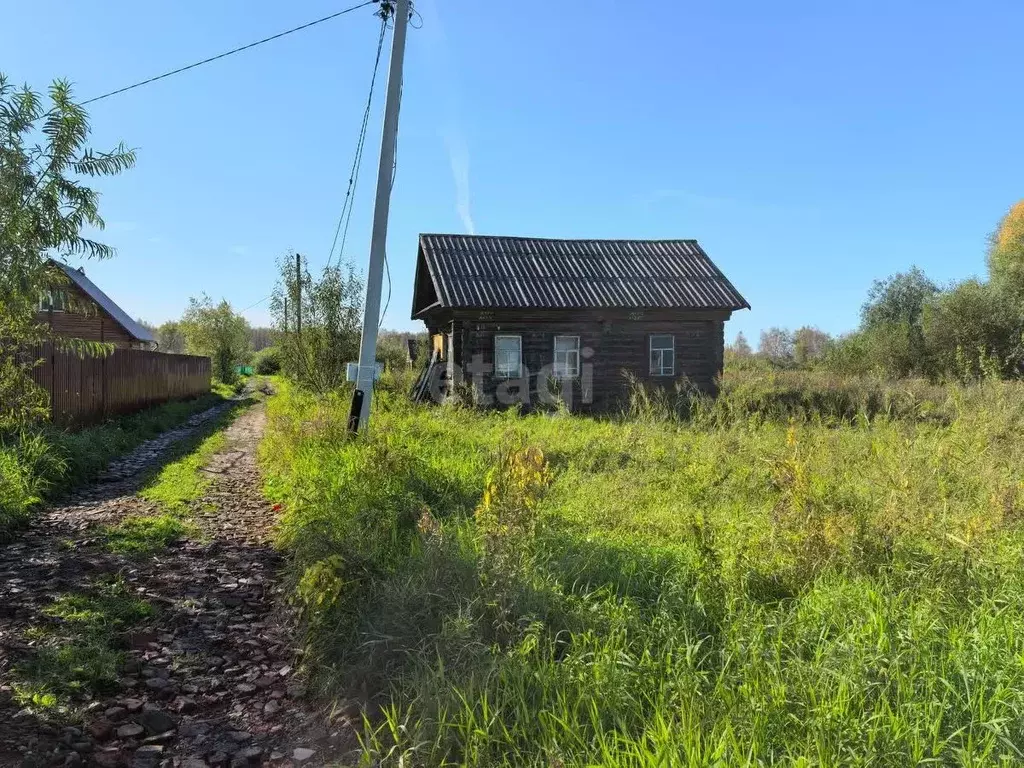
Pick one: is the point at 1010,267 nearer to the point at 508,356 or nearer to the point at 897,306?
the point at 897,306

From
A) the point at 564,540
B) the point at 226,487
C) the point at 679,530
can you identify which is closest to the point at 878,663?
the point at 564,540

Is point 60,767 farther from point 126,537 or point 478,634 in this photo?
point 126,537

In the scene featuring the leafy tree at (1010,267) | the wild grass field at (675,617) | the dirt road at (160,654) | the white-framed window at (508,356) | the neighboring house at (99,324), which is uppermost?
the leafy tree at (1010,267)

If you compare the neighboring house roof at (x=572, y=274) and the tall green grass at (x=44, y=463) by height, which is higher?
the neighboring house roof at (x=572, y=274)

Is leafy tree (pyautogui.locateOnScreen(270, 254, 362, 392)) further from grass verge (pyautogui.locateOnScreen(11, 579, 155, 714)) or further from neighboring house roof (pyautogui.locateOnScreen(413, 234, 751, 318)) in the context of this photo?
grass verge (pyautogui.locateOnScreen(11, 579, 155, 714))

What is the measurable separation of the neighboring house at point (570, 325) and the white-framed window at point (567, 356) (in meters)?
0.03

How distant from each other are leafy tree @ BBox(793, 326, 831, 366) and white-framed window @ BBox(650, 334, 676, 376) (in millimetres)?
17552

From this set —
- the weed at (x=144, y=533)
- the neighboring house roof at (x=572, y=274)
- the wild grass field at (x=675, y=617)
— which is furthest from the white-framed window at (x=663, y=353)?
the weed at (x=144, y=533)

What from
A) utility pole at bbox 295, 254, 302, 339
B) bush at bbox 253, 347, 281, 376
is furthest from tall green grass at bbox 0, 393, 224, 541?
bush at bbox 253, 347, 281, 376

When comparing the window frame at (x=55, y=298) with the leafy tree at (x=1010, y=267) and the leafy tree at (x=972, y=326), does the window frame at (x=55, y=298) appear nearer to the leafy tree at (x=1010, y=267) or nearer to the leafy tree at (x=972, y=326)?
the leafy tree at (x=972, y=326)

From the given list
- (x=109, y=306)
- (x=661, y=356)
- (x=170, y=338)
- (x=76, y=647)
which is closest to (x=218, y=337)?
(x=109, y=306)

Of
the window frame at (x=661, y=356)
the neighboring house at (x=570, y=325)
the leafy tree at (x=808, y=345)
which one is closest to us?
the neighboring house at (x=570, y=325)

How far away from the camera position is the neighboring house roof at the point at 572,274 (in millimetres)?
17469

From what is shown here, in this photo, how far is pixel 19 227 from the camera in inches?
185
